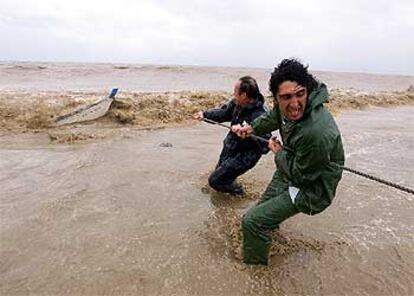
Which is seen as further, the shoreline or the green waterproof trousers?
the shoreline

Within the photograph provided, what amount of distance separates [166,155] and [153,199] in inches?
95.4

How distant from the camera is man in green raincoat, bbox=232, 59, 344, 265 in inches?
132

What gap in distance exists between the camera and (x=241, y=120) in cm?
547

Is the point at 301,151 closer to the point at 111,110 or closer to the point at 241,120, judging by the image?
the point at 241,120

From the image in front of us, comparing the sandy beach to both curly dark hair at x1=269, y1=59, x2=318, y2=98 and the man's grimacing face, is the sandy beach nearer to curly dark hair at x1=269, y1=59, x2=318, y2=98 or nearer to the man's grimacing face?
the man's grimacing face

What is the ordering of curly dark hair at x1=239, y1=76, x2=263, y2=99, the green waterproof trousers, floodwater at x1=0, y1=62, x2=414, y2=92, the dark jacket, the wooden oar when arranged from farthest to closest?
floodwater at x1=0, y1=62, x2=414, y2=92 → the wooden oar → the dark jacket → curly dark hair at x1=239, y1=76, x2=263, y2=99 → the green waterproof trousers

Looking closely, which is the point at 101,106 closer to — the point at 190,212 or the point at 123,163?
the point at 123,163

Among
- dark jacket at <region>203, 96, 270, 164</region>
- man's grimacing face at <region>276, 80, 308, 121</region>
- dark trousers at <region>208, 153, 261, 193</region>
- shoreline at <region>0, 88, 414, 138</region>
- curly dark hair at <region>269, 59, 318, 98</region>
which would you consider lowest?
shoreline at <region>0, 88, 414, 138</region>

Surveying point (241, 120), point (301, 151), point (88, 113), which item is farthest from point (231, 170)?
Answer: point (88, 113)

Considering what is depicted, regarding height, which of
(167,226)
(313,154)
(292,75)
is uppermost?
(292,75)

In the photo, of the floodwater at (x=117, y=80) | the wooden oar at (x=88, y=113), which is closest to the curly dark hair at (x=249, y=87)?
the wooden oar at (x=88, y=113)

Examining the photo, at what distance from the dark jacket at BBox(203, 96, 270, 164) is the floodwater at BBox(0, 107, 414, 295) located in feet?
2.19

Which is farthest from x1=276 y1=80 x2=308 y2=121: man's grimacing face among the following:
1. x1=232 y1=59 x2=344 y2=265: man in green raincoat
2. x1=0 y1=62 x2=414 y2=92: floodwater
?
x1=0 y1=62 x2=414 y2=92: floodwater

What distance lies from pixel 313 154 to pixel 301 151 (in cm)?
10
